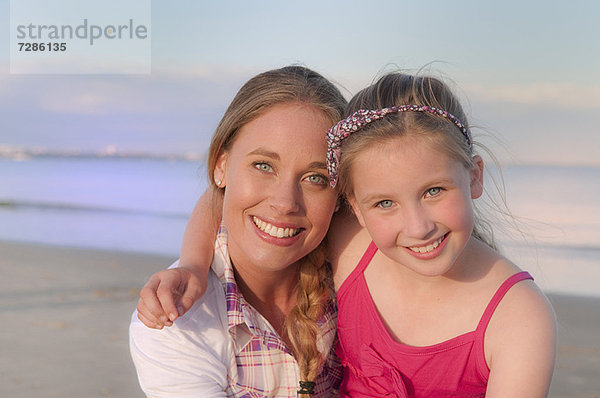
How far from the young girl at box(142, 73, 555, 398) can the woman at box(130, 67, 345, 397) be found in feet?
0.44

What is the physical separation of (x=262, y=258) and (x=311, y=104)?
69cm

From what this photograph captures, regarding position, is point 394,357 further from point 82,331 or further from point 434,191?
point 82,331

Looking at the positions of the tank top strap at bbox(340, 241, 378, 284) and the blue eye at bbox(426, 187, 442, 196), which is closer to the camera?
the blue eye at bbox(426, 187, 442, 196)

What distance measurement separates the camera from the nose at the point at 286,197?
8.99 ft

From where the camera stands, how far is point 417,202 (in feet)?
8.36

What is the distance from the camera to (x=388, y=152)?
261 cm

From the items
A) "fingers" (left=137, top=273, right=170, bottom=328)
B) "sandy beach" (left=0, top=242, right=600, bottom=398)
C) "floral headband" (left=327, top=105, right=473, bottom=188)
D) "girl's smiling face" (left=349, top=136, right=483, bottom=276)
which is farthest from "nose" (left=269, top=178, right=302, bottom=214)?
"sandy beach" (left=0, top=242, right=600, bottom=398)

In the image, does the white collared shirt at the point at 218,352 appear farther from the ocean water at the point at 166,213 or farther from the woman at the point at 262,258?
the ocean water at the point at 166,213

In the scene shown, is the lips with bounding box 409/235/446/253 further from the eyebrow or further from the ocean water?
the ocean water

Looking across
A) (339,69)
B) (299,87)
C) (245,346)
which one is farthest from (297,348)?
(339,69)

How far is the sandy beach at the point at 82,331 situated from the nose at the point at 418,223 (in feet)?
9.94

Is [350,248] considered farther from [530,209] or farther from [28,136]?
[28,136]

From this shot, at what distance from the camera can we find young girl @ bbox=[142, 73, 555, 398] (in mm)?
2500

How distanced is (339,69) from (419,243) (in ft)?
46.1
